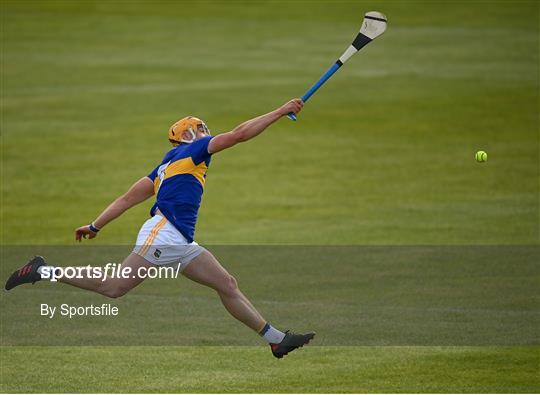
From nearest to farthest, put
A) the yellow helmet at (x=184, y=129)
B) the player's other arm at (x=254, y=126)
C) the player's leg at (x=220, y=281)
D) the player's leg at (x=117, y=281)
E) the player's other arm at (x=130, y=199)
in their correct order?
the player's other arm at (x=254, y=126), the player's leg at (x=117, y=281), the player's leg at (x=220, y=281), the yellow helmet at (x=184, y=129), the player's other arm at (x=130, y=199)

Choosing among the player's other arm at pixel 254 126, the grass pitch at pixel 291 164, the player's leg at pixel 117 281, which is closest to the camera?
the player's other arm at pixel 254 126

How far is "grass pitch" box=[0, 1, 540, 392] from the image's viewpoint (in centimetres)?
1677

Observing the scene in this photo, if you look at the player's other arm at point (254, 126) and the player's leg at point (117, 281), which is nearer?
the player's other arm at point (254, 126)

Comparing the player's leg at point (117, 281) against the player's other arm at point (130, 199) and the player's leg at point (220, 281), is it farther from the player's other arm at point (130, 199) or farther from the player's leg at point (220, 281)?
the player's other arm at point (130, 199)

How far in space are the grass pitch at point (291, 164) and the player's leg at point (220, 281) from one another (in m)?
2.66

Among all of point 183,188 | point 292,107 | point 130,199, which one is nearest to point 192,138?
point 183,188

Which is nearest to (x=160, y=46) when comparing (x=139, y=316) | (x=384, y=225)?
(x=384, y=225)

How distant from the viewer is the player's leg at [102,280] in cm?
1296

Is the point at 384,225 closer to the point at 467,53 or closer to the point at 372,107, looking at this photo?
the point at 372,107

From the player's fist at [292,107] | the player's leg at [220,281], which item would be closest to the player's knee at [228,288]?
the player's leg at [220,281]

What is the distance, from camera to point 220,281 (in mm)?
13109

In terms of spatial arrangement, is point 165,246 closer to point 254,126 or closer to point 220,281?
point 220,281

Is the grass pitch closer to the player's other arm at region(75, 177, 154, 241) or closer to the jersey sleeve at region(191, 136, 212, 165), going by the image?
the player's other arm at region(75, 177, 154, 241)

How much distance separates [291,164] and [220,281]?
18.9 metres
